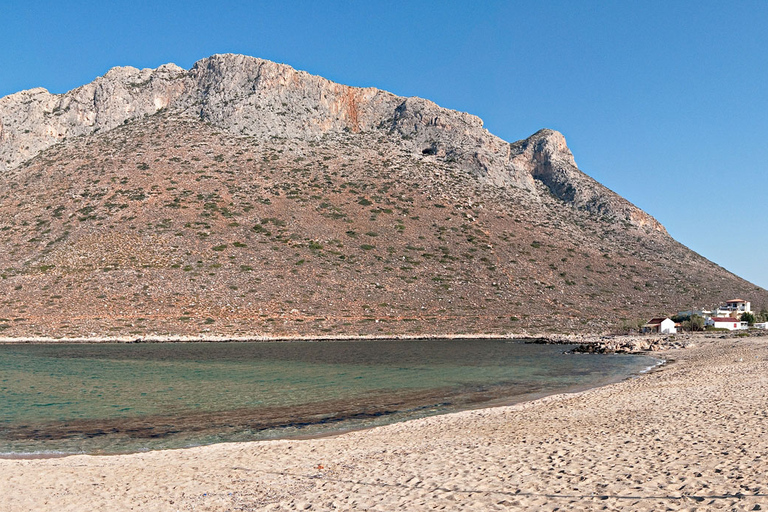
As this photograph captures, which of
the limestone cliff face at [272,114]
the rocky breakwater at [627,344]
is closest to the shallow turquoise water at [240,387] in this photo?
the rocky breakwater at [627,344]

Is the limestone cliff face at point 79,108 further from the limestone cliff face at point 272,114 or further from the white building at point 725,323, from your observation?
the white building at point 725,323

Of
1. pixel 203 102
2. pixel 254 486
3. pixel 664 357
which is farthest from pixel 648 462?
pixel 203 102

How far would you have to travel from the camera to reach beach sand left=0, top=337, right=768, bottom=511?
8.95 meters

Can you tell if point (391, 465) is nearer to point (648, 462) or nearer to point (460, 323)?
point (648, 462)

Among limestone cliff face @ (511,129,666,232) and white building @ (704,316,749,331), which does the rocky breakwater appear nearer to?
white building @ (704,316,749,331)

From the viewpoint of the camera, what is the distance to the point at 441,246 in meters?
74.8

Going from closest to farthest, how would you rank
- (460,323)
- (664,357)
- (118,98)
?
1. (664,357)
2. (460,323)
3. (118,98)

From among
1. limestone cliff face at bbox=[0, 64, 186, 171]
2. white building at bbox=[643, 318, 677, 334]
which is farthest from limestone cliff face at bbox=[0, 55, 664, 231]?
white building at bbox=[643, 318, 677, 334]

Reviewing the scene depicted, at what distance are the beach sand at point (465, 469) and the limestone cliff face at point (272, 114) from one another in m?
83.7

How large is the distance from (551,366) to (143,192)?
61.6m

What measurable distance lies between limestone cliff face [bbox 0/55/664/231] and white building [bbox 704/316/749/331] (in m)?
37.8

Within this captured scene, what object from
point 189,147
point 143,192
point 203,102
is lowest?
point 143,192

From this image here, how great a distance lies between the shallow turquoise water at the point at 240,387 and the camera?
17.6 meters

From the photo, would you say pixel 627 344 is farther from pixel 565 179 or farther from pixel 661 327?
pixel 565 179
